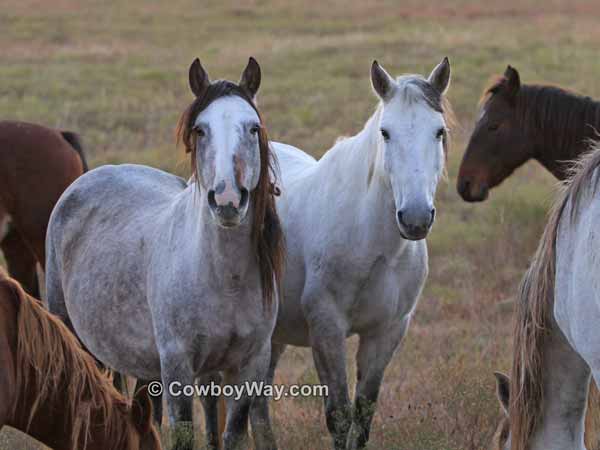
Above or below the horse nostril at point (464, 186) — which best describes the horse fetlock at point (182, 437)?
below

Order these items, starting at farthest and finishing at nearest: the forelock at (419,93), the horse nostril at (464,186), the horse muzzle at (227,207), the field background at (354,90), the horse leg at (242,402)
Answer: the horse nostril at (464,186), the field background at (354,90), the forelock at (419,93), the horse leg at (242,402), the horse muzzle at (227,207)

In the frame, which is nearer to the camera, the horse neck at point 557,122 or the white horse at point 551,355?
the white horse at point 551,355

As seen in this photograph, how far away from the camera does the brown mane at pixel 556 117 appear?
7102mm

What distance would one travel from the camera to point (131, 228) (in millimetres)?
4926

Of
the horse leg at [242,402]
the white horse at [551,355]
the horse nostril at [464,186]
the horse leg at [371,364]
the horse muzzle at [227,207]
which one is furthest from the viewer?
the horse nostril at [464,186]

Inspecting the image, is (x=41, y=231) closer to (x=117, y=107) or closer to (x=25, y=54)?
(x=117, y=107)

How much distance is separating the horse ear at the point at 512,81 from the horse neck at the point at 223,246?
138 inches

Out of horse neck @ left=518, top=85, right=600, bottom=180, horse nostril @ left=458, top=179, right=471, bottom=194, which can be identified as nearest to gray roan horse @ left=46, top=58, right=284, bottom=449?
horse neck @ left=518, top=85, right=600, bottom=180

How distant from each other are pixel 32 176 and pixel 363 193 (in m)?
2.96

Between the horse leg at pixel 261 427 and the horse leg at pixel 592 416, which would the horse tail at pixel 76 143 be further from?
the horse leg at pixel 592 416

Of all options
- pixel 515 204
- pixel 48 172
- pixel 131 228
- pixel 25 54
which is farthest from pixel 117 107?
pixel 131 228

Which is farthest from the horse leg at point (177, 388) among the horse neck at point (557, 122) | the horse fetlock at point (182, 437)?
the horse neck at point (557, 122)

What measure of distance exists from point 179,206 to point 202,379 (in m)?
0.83

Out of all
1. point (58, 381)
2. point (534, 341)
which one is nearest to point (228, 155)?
point (58, 381)
